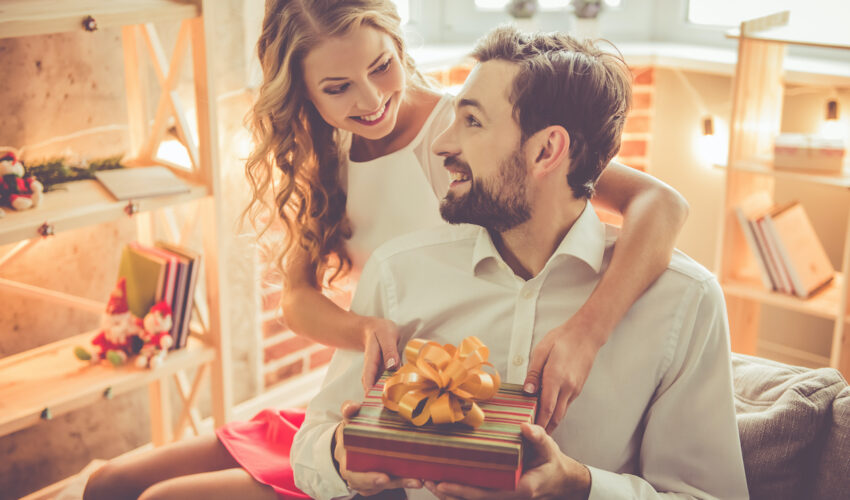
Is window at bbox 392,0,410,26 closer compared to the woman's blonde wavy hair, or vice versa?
the woman's blonde wavy hair

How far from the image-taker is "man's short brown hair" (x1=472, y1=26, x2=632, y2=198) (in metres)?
1.31

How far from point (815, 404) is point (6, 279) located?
6.21 feet

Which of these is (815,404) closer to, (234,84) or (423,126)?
(423,126)

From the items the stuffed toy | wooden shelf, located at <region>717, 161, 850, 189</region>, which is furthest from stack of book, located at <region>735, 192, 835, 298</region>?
the stuffed toy

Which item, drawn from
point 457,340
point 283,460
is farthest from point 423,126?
point 283,460

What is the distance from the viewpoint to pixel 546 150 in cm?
133

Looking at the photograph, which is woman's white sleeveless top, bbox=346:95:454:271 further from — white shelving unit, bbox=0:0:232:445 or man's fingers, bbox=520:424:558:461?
man's fingers, bbox=520:424:558:461

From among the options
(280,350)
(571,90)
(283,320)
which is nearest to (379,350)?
(571,90)

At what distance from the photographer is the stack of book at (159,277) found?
210 cm

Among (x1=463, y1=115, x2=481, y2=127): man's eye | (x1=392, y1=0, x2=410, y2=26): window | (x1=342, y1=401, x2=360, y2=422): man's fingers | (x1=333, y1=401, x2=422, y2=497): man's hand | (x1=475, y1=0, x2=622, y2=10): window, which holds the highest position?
(x1=475, y1=0, x2=622, y2=10): window

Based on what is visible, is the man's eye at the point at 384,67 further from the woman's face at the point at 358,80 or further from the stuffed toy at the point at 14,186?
the stuffed toy at the point at 14,186

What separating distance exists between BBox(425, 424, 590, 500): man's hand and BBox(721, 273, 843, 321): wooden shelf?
5.92ft

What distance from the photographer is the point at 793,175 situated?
2.59 meters

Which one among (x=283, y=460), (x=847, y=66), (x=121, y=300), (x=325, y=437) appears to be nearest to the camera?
(x=325, y=437)
